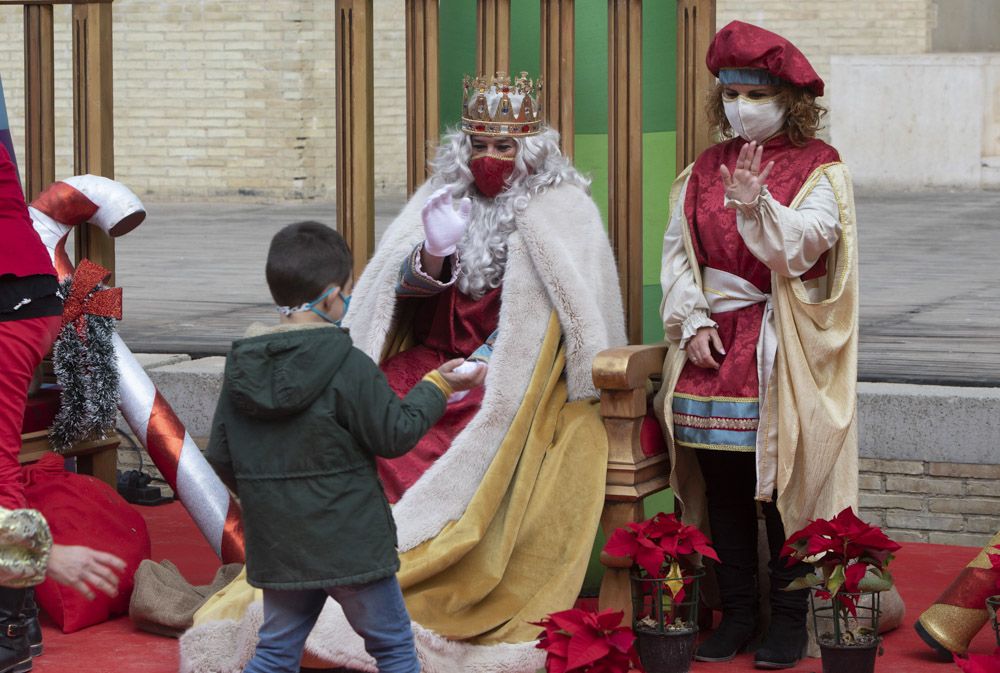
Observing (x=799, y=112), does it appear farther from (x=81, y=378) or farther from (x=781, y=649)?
(x=81, y=378)

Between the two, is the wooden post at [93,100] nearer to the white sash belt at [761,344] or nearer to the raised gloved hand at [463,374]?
the white sash belt at [761,344]

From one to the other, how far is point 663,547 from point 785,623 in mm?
477

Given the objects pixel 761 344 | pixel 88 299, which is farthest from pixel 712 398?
pixel 88 299

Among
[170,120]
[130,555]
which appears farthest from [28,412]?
[170,120]

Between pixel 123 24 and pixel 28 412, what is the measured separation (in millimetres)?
12189

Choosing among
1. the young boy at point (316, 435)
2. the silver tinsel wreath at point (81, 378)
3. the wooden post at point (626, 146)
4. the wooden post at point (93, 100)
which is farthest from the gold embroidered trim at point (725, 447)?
the wooden post at point (93, 100)

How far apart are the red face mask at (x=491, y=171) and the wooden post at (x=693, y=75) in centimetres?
54

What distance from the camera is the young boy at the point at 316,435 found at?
306cm

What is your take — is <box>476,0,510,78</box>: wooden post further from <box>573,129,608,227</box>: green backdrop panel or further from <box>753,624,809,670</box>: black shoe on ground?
<box>753,624,809,670</box>: black shoe on ground

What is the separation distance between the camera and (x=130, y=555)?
457 cm

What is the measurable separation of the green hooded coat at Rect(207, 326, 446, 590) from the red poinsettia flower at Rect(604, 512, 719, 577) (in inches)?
31.6

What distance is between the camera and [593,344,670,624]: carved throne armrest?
4.02m

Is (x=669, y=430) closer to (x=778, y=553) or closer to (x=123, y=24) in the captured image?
(x=778, y=553)

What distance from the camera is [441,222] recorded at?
4160 millimetres
